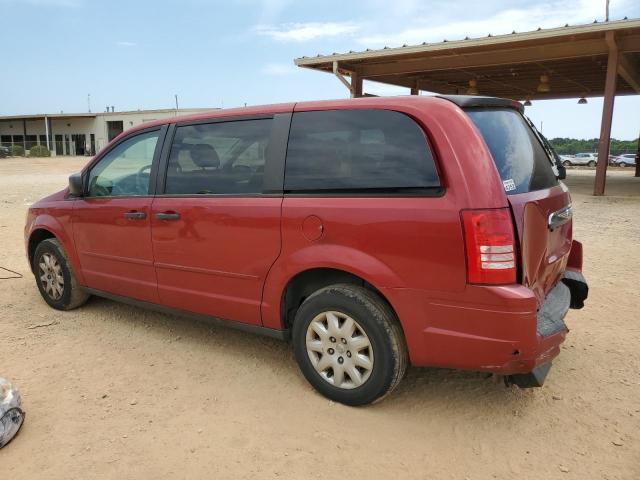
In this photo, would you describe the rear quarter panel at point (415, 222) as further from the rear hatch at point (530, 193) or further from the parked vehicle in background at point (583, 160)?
the parked vehicle in background at point (583, 160)

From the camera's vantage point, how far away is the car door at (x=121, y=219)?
12.8 ft

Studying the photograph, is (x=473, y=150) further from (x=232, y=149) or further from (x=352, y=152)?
(x=232, y=149)

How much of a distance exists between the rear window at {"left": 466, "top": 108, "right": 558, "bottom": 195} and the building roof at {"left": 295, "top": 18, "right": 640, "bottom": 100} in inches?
412

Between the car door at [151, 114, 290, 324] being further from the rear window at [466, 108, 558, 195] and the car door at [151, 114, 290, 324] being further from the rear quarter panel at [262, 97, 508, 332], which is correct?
the rear window at [466, 108, 558, 195]

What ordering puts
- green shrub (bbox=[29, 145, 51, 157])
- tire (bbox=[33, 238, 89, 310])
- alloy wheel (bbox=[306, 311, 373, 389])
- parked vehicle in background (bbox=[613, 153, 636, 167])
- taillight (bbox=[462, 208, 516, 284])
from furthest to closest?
green shrub (bbox=[29, 145, 51, 157]), parked vehicle in background (bbox=[613, 153, 636, 167]), tire (bbox=[33, 238, 89, 310]), alloy wheel (bbox=[306, 311, 373, 389]), taillight (bbox=[462, 208, 516, 284])

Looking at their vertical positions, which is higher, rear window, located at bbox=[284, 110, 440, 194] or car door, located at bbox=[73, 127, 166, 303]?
rear window, located at bbox=[284, 110, 440, 194]

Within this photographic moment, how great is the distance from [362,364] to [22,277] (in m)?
4.69

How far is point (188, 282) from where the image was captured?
12.0 ft

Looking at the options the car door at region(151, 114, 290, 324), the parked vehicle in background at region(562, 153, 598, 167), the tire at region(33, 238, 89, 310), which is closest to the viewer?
the car door at region(151, 114, 290, 324)

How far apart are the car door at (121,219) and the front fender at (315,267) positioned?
111 cm

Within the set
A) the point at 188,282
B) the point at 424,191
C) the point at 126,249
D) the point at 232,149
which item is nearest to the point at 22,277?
the point at 126,249

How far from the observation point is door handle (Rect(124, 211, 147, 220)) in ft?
12.6

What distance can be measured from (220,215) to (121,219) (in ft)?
3.49

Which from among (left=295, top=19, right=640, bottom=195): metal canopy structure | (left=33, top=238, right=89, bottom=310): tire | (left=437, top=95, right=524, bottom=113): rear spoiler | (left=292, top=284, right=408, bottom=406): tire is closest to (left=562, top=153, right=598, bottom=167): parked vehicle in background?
(left=295, top=19, right=640, bottom=195): metal canopy structure
